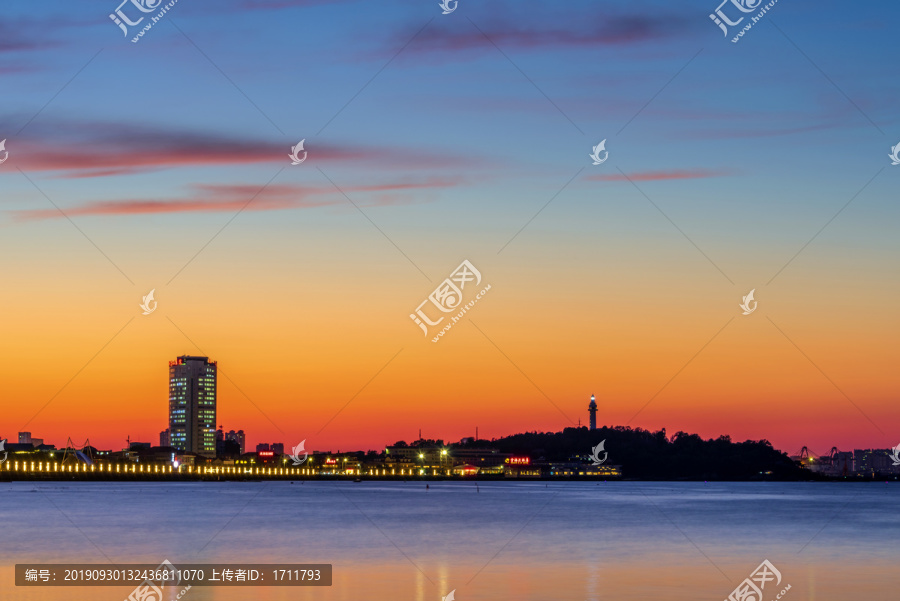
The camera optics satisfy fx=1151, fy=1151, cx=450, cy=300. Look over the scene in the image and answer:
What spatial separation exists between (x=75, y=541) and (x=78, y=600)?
119 feet

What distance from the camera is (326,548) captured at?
69.1 meters

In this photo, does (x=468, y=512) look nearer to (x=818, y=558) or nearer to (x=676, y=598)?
(x=818, y=558)

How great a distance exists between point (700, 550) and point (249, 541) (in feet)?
93.7

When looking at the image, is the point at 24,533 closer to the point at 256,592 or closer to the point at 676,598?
the point at 256,592

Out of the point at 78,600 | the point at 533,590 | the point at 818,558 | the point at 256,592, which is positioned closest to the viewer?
the point at 78,600

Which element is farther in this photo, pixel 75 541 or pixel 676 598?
pixel 75 541

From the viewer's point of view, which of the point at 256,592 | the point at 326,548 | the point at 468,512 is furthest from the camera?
the point at 468,512

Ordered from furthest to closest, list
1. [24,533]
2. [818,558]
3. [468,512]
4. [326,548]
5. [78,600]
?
1. [468,512]
2. [24,533]
3. [326,548]
4. [818,558]
5. [78,600]

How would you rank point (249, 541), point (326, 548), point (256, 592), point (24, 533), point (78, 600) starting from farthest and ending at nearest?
point (24, 533)
point (249, 541)
point (326, 548)
point (256, 592)
point (78, 600)

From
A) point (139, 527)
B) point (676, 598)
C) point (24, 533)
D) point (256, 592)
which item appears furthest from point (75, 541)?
point (676, 598)

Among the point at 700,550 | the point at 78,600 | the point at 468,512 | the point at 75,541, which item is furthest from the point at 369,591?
the point at 468,512

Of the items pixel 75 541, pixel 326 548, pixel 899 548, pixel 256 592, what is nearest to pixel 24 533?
pixel 75 541

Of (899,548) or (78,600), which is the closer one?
(78,600)

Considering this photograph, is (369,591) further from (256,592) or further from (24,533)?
(24,533)
